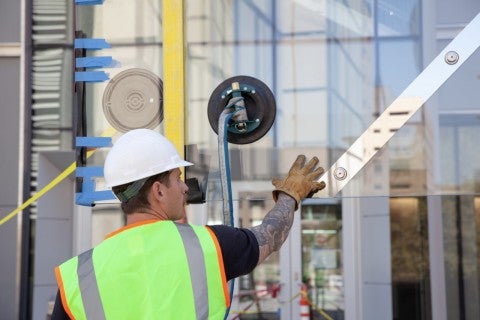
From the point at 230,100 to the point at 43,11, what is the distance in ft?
20.5

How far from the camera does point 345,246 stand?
8.98m

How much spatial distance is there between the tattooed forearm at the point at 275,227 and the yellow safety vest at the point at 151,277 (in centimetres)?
→ 19

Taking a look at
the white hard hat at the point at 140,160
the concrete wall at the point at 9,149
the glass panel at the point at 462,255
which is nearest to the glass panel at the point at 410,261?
the glass panel at the point at 462,255

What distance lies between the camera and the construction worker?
2.16 m

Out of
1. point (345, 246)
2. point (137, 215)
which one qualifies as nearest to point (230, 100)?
point (137, 215)

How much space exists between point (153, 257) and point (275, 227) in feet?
1.36

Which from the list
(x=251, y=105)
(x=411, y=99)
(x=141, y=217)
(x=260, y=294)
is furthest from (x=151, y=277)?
(x=260, y=294)

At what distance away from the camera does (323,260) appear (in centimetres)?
910

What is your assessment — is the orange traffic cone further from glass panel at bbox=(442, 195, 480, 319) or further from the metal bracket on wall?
the metal bracket on wall

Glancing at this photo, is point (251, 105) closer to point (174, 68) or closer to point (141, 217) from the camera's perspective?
point (174, 68)

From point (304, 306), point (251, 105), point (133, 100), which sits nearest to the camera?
point (251, 105)

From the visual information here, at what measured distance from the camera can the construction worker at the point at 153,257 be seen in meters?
2.16

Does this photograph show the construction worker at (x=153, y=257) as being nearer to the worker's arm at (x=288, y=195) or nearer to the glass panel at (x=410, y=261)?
the worker's arm at (x=288, y=195)

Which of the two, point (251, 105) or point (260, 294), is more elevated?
point (251, 105)
